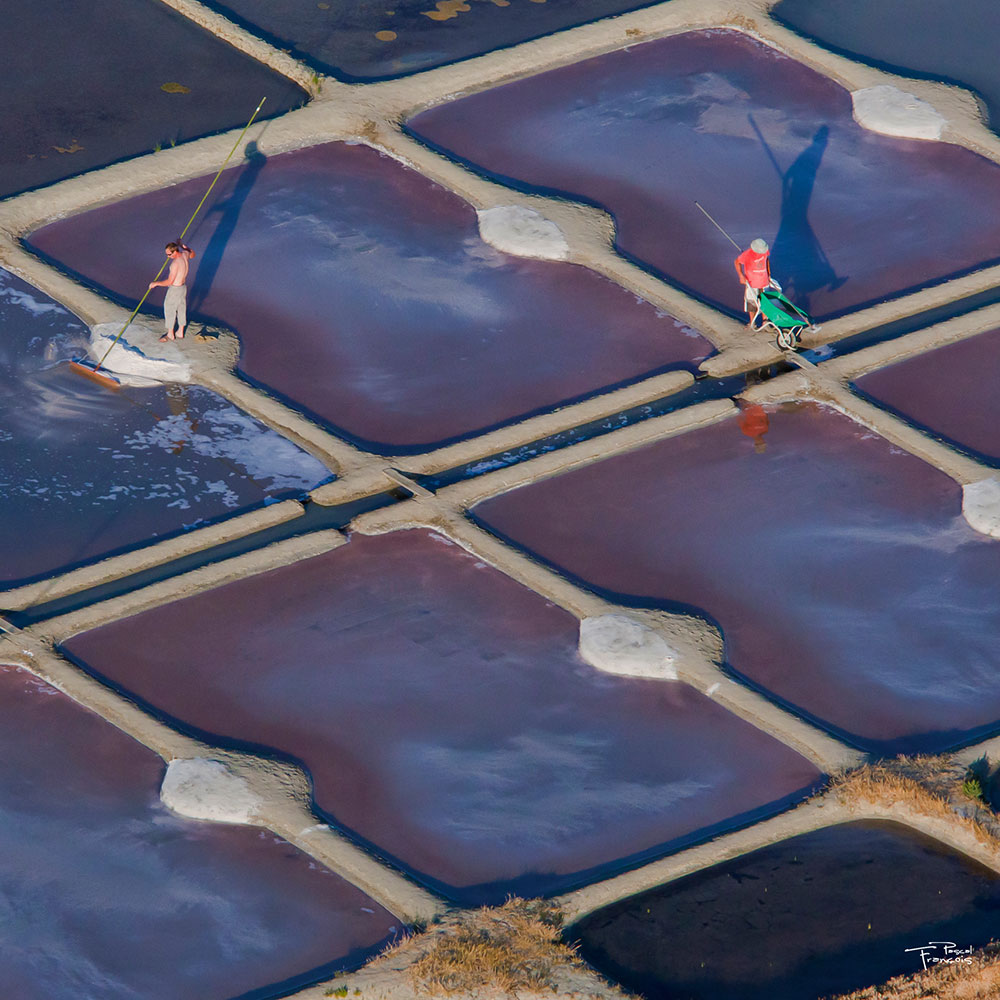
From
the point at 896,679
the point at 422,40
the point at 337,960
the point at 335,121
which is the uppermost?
the point at 422,40

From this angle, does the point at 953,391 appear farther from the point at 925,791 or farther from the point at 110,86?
the point at 110,86

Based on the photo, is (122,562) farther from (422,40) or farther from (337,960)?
(422,40)

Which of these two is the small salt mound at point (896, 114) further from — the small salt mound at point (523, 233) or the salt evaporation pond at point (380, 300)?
the salt evaporation pond at point (380, 300)

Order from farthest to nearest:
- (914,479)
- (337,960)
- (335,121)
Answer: (335,121), (914,479), (337,960)

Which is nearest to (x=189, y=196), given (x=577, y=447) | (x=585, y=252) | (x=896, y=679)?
(x=585, y=252)

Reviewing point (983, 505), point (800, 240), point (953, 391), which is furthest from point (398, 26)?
point (983, 505)
